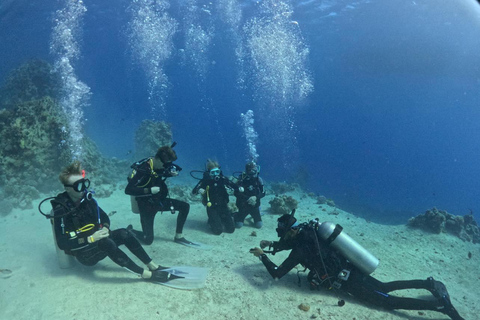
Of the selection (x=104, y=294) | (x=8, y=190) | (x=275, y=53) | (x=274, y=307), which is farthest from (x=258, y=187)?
(x=275, y=53)

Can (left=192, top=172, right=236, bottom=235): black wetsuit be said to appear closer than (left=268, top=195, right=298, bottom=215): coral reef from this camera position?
Yes

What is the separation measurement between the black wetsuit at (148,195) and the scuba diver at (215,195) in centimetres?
116

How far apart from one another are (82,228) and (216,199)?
418 centimetres

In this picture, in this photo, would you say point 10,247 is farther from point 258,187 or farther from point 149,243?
point 258,187

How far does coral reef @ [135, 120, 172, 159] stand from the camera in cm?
1883

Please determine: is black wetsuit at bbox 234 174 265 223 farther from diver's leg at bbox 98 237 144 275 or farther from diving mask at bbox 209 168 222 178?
diver's leg at bbox 98 237 144 275

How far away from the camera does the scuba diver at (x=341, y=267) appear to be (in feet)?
15.0

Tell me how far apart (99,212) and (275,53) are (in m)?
30.7

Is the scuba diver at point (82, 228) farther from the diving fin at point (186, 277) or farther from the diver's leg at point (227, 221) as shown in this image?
the diver's leg at point (227, 221)

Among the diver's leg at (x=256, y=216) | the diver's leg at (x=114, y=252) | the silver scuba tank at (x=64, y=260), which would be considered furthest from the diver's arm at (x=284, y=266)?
the diver's leg at (x=256, y=216)

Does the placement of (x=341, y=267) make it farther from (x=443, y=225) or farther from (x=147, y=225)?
(x=443, y=225)

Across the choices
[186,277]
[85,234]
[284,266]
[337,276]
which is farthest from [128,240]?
[337,276]

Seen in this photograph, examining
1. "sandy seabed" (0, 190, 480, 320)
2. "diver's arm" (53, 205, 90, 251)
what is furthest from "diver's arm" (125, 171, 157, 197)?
"diver's arm" (53, 205, 90, 251)

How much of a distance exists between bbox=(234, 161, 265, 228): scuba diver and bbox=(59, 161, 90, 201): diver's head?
521 centimetres
